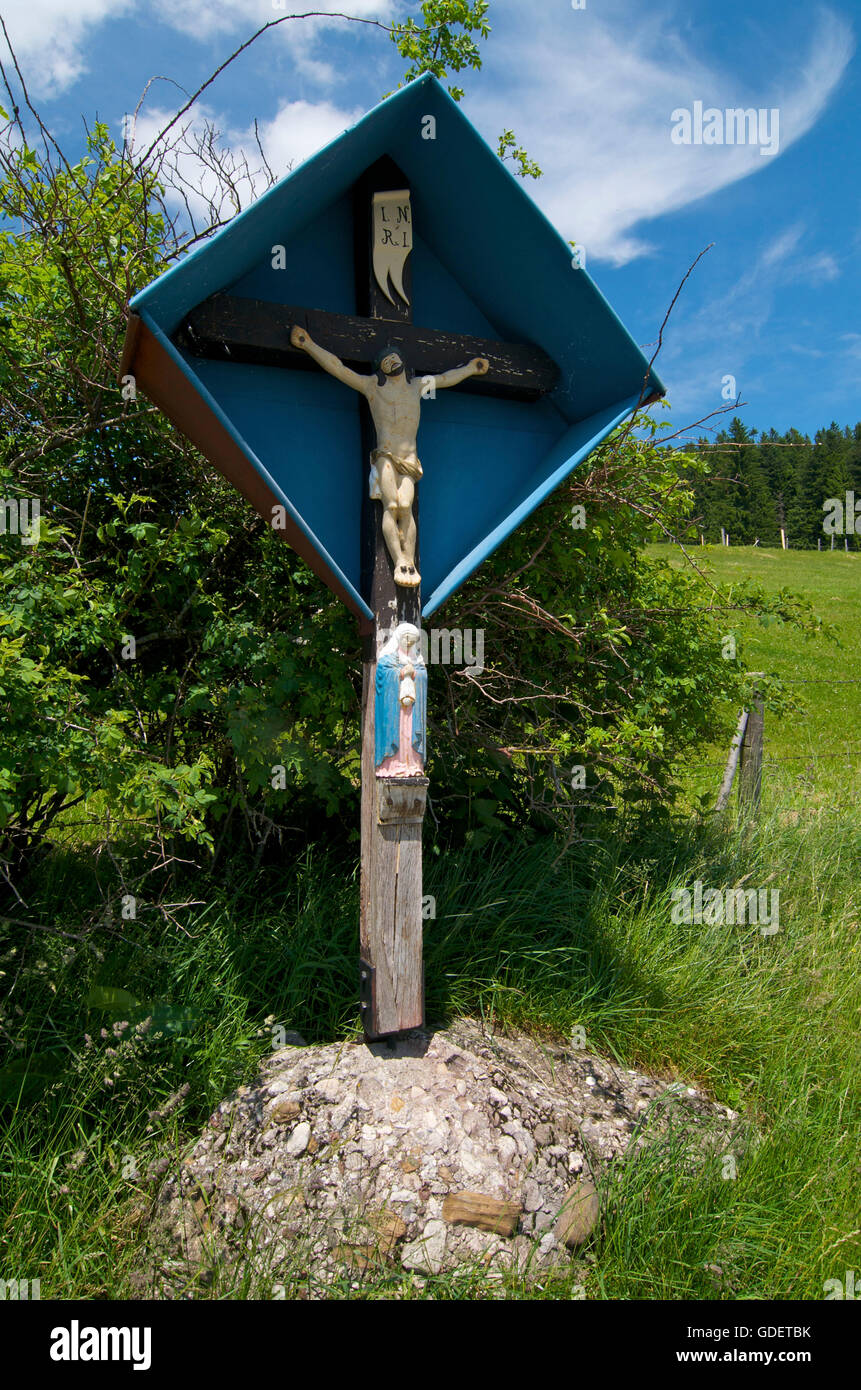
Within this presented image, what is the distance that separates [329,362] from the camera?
9.29 ft

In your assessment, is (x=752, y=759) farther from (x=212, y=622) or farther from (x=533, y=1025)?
(x=212, y=622)

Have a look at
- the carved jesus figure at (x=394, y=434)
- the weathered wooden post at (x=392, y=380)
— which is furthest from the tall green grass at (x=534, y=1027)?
the carved jesus figure at (x=394, y=434)

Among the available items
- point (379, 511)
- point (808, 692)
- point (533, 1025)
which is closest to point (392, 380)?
point (379, 511)

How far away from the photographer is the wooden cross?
273cm

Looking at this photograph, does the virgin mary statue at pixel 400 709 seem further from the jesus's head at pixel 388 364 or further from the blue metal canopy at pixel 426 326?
the jesus's head at pixel 388 364

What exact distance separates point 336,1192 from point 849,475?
71106 millimetres

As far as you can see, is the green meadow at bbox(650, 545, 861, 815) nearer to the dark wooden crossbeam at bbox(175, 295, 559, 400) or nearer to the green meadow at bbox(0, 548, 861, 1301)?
the green meadow at bbox(0, 548, 861, 1301)

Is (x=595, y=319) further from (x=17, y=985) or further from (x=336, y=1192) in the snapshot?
(x=17, y=985)

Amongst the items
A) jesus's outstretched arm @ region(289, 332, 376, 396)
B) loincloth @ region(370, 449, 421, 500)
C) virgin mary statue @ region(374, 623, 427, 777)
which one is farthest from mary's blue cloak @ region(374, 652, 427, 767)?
jesus's outstretched arm @ region(289, 332, 376, 396)

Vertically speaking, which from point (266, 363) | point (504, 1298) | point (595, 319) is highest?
point (595, 319)

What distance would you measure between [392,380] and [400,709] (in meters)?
1.14

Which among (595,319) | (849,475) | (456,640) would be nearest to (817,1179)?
(456,640)

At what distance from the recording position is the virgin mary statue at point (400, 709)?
2.72m

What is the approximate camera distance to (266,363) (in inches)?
114
